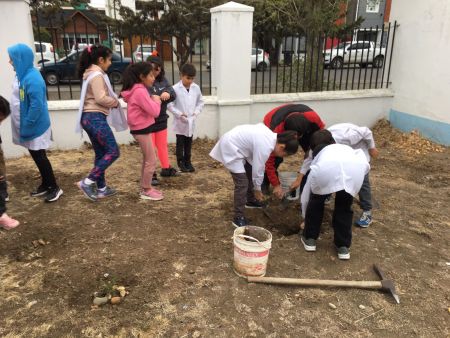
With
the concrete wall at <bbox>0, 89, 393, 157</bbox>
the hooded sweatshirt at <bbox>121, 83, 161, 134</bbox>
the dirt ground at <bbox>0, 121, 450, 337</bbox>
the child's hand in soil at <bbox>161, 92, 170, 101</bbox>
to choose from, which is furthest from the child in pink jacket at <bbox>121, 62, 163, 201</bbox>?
the concrete wall at <bbox>0, 89, 393, 157</bbox>

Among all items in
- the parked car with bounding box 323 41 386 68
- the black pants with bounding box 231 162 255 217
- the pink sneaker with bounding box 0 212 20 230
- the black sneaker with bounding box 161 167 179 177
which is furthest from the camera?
the parked car with bounding box 323 41 386 68

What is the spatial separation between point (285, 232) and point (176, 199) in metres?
1.38

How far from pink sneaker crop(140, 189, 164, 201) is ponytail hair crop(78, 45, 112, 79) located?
59.4 inches

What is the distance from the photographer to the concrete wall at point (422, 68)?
22.1ft

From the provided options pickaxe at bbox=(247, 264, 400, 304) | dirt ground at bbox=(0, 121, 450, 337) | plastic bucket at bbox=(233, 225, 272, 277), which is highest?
plastic bucket at bbox=(233, 225, 272, 277)

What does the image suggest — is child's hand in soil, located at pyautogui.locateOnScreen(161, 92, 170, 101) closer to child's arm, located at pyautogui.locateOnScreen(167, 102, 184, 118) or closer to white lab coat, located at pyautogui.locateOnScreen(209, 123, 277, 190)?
child's arm, located at pyautogui.locateOnScreen(167, 102, 184, 118)

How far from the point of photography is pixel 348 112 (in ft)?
25.3

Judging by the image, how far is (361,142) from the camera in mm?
3830

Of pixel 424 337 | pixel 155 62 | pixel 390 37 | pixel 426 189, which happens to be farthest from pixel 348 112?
pixel 424 337

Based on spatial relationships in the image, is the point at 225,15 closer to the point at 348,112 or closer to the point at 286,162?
the point at 286,162

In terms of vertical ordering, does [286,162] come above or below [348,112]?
below

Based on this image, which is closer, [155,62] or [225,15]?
[155,62]

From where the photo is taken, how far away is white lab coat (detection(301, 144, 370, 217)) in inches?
122

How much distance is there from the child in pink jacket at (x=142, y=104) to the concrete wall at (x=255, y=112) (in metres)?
2.39
